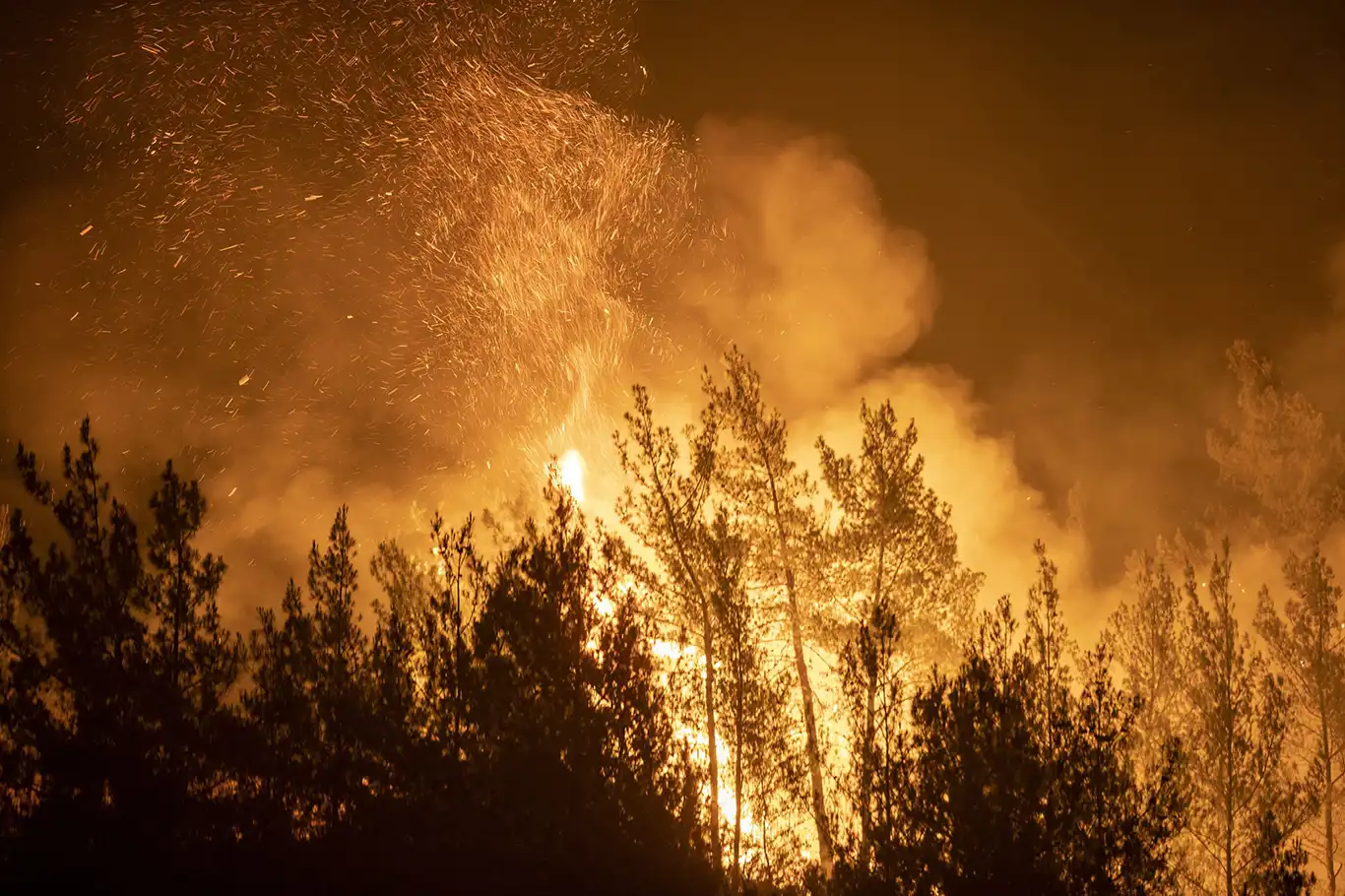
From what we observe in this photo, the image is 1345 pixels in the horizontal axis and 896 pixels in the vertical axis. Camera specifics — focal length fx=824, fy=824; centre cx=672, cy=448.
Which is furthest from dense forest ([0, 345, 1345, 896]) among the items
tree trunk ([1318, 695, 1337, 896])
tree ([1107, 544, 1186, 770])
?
tree trunk ([1318, 695, 1337, 896])

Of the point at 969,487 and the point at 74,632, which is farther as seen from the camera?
the point at 969,487

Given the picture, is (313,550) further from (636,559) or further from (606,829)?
Result: (606,829)

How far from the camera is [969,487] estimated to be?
38781mm

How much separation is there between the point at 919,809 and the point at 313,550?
37.3ft

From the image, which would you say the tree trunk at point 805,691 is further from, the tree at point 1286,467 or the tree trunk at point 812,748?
the tree at point 1286,467

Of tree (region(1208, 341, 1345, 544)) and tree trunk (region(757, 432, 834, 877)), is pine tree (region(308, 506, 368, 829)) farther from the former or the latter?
tree (region(1208, 341, 1345, 544))

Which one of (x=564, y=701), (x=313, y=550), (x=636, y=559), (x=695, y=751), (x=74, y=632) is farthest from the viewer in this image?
(x=636, y=559)

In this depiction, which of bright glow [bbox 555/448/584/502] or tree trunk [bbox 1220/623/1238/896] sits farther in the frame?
bright glow [bbox 555/448/584/502]

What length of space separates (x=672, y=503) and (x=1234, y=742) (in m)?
15.9

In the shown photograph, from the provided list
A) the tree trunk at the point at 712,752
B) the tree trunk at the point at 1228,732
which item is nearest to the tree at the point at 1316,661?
the tree trunk at the point at 1228,732

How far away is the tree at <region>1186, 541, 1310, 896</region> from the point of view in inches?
793

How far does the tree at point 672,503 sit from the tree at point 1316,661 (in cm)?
1941

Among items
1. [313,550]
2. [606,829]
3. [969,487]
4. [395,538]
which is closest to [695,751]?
[606,829]

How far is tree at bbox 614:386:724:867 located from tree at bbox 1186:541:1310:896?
12.7m
